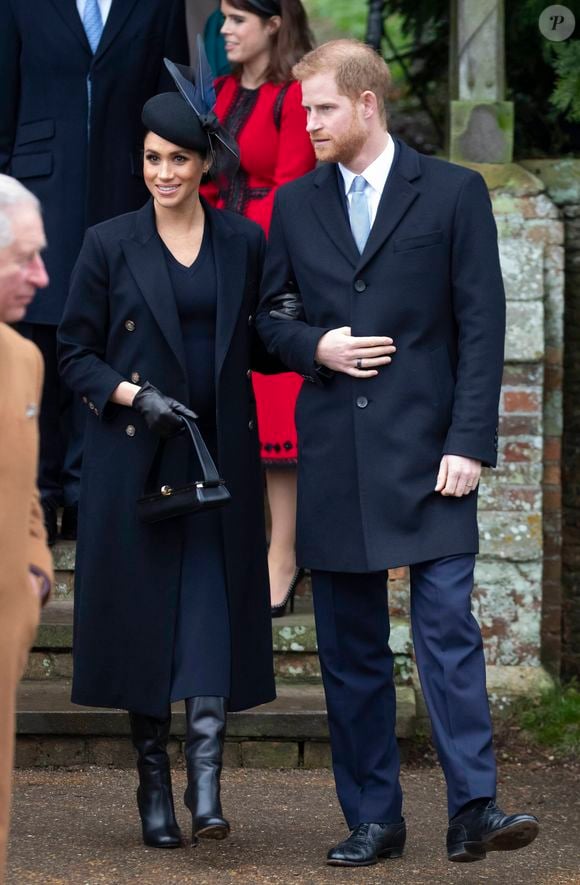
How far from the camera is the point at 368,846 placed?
14.6 ft

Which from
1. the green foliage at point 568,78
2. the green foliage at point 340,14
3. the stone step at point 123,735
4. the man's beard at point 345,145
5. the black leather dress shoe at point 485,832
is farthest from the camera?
the green foliage at point 340,14

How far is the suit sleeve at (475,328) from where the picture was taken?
4.34 m

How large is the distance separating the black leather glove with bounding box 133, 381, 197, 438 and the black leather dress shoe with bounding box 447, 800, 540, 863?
114cm

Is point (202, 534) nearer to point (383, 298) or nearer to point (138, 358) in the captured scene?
point (138, 358)

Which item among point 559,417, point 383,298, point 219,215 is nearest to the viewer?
point 383,298

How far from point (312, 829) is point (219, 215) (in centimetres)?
166

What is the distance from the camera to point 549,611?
6398 millimetres

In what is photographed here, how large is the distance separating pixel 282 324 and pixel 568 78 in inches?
89.7

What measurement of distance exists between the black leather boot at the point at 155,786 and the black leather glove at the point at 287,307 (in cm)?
106

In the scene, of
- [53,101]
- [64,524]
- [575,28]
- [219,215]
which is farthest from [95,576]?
[575,28]

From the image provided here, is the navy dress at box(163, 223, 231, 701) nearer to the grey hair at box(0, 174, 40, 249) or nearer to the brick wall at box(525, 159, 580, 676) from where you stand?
the grey hair at box(0, 174, 40, 249)

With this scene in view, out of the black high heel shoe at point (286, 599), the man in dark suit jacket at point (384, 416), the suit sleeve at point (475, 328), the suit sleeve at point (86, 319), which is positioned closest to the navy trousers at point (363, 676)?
the man in dark suit jacket at point (384, 416)

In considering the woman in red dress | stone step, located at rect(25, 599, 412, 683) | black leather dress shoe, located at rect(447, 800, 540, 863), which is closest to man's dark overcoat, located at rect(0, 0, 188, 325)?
the woman in red dress

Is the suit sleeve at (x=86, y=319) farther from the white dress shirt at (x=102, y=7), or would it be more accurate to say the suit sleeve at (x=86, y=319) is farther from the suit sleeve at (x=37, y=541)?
the white dress shirt at (x=102, y=7)
